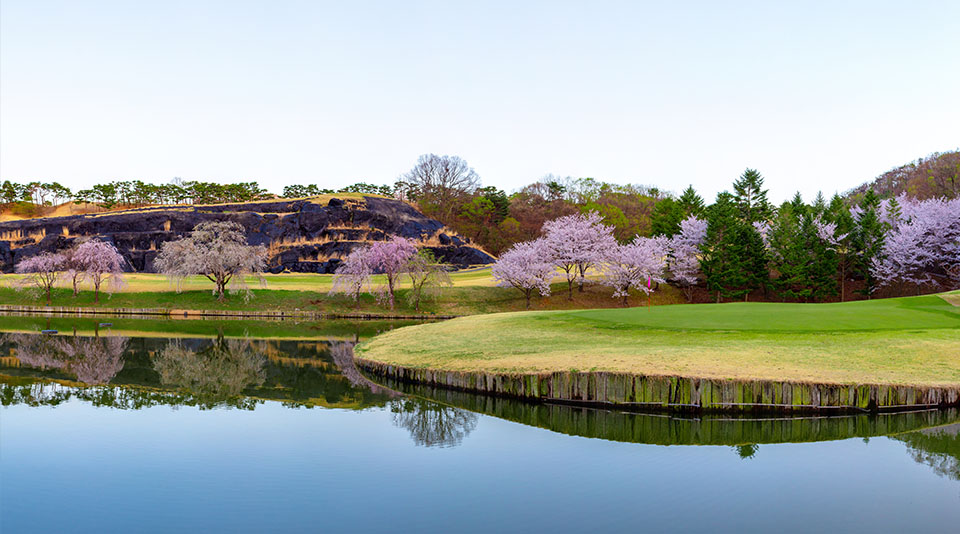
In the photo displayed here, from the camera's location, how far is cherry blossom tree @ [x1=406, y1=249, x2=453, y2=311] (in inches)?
2308

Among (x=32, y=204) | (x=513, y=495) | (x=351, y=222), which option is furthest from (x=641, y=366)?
(x=32, y=204)

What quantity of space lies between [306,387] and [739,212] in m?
66.8

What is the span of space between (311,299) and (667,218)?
136 ft

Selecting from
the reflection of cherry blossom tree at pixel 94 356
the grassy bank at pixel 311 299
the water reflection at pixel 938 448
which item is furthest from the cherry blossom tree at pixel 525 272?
the water reflection at pixel 938 448

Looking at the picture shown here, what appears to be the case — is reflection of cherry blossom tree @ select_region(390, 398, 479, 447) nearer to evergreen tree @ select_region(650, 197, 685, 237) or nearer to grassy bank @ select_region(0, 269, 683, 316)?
grassy bank @ select_region(0, 269, 683, 316)

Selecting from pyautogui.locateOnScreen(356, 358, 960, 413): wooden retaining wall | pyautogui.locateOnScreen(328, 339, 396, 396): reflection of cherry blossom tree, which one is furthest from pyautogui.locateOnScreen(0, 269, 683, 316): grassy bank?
pyautogui.locateOnScreen(356, 358, 960, 413): wooden retaining wall

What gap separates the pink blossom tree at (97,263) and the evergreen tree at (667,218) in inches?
2228

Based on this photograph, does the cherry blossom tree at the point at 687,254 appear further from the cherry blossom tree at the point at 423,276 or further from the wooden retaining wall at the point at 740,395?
the wooden retaining wall at the point at 740,395

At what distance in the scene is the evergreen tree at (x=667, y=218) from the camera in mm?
75000

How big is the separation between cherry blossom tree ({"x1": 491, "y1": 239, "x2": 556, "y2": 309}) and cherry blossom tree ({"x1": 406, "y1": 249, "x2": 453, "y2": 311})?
567 centimetres

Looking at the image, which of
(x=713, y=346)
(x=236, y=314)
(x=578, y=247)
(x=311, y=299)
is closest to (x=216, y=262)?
(x=236, y=314)

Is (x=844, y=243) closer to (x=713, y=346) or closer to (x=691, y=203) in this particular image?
(x=691, y=203)

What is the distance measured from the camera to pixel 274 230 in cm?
9775

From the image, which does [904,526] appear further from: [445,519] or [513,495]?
[445,519]
